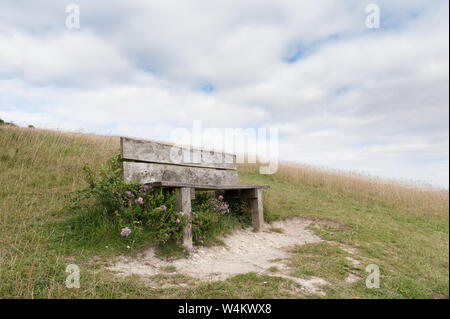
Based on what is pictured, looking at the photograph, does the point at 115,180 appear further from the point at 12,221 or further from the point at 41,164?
the point at 41,164

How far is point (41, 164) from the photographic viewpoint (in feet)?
26.2

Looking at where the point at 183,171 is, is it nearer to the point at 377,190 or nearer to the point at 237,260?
the point at 237,260

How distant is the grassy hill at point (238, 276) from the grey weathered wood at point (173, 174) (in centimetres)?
106

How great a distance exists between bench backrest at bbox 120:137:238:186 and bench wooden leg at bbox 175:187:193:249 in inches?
33.0

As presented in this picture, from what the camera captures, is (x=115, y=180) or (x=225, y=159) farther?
(x=225, y=159)

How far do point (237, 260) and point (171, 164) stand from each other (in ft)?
7.60

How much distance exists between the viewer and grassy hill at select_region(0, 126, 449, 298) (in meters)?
3.05

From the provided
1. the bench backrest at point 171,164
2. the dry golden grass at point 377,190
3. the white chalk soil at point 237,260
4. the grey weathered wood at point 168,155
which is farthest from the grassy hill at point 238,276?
the grey weathered wood at point 168,155

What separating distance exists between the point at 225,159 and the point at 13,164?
5.65 m

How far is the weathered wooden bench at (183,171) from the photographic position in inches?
185

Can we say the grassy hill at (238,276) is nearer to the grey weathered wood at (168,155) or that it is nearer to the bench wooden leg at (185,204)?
the bench wooden leg at (185,204)

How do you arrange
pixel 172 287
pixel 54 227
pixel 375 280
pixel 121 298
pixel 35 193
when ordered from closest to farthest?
pixel 121 298 → pixel 172 287 → pixel 375 280 → pixel 54 227 → pixel 35 193

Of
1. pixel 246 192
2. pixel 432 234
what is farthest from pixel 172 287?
pixel 432 234
